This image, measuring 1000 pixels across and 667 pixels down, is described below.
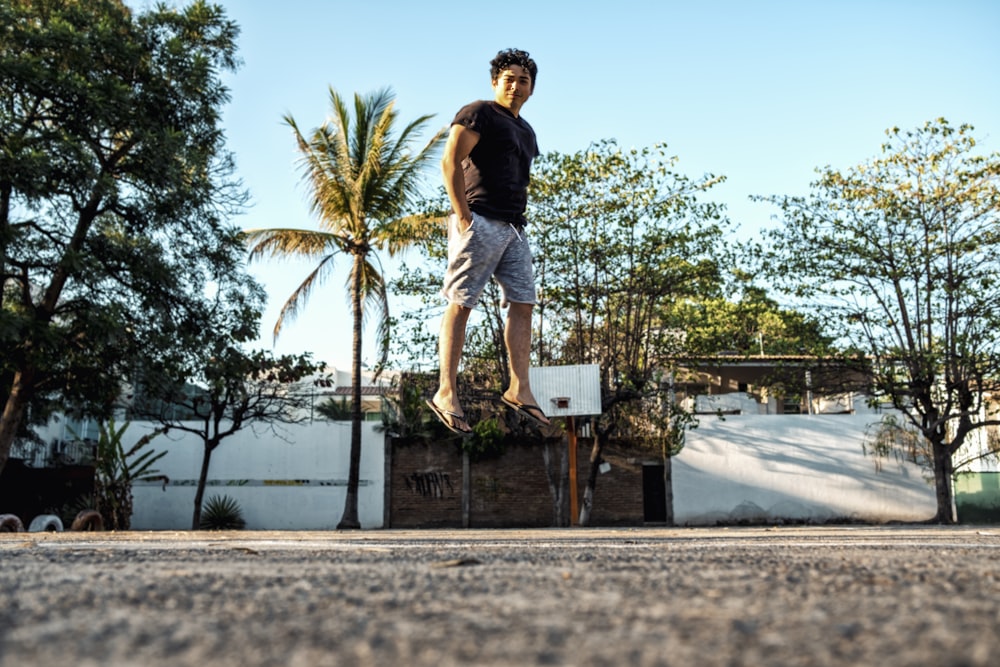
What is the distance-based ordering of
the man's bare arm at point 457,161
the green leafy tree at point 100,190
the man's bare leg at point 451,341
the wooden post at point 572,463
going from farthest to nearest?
1. the wooden post at point 572,463
2. the green leafy tree at point 100,190
3. the man's bare leg at point 451,341
4. the man's bare arm at point 457,161

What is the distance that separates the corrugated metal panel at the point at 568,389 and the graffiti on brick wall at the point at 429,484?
3751 mm

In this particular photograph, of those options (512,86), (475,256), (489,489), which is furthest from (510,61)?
(489,489)

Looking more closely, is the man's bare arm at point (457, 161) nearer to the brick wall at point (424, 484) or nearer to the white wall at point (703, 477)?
the brick wall at point (424, 484)

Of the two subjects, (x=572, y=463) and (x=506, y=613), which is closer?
(x=506, y=613)

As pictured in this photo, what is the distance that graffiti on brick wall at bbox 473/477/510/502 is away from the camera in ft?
70.8

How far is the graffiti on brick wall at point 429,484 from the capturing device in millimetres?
21703

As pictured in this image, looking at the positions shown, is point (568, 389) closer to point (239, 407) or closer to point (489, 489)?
point (489, 489)

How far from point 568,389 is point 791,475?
6354 mm

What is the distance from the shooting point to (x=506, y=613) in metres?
1.31

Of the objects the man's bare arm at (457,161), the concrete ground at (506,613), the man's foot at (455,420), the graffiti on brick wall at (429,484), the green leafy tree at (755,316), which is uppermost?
the green leafy tree at (755,316)

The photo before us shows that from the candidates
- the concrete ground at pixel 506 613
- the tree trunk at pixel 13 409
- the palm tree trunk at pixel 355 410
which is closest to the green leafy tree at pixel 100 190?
the tree trunk at pixel 13 409

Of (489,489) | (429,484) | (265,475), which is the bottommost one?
(489,489)

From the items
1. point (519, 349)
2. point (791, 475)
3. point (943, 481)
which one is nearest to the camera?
point (519, 349)

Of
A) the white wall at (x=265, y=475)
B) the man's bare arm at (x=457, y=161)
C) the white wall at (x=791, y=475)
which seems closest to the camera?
the man's bare arm at (x=457, y=161)
